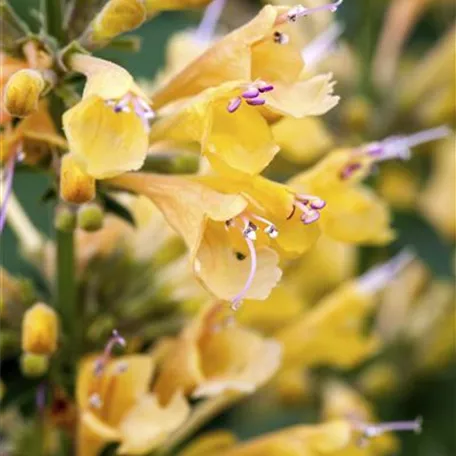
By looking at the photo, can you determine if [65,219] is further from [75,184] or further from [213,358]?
[213,358]

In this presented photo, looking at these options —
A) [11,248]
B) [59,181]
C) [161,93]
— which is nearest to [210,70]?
[161,93]

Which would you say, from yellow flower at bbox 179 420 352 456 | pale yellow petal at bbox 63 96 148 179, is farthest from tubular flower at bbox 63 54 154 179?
yellow flower at bbox 179 420 352 456

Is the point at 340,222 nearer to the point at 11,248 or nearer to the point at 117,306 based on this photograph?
the point at 117,306

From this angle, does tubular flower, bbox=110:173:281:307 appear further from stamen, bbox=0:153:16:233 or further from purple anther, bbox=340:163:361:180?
purple anther, bbox=340:163:361:180

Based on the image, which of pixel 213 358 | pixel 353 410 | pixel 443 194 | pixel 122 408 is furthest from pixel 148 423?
pixel 443 194

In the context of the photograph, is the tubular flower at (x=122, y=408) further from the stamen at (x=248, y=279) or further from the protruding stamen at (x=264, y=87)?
the protruding stamen at (x=264, y=87)

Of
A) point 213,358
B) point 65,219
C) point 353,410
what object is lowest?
point 353,410

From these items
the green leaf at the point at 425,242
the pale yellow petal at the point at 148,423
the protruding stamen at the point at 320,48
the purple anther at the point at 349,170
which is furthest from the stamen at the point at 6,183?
the green leaf at the point at 425,242
